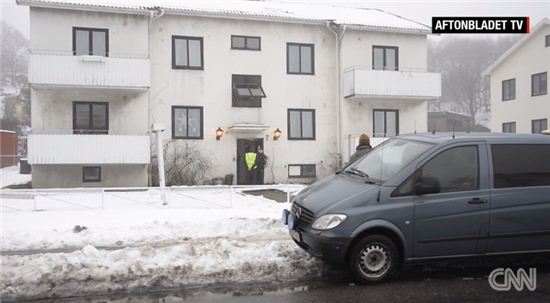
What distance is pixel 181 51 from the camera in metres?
20.5

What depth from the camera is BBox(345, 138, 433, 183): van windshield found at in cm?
622

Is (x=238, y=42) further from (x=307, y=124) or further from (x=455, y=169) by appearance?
(x=455, y=169)

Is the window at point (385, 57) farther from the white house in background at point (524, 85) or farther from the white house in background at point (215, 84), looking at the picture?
the white house in background at point (524, 85)

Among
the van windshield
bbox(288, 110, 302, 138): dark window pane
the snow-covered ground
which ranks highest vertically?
bbox(288, 110, 302, 138): dark window pane

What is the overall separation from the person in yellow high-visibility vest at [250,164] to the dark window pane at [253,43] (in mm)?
4359

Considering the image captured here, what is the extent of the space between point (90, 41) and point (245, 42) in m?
6.29

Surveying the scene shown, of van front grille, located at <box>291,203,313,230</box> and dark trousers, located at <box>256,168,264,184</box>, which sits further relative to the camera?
dark trousers, located at <box>256,168,264,184</box>

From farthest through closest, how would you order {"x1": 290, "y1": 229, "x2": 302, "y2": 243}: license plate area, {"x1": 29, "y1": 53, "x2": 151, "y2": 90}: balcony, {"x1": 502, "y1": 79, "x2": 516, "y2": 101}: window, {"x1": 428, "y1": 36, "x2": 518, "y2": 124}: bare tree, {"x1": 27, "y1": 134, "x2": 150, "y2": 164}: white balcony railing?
{"x1": 428, "y1": 36, "x2": 518, "y2": 124}: bare tree
{"x1": 502, "y1": 79, "x2": 516, "y2": 101}: window
{"x1": 29, "y1": 53, "x2": 151, "y2": 90}: balcony
{"x1": 27, "y1": 134, "x2": 150, "y2": 164}: white balcony railing
{"x1": 290, "y1": 229, "x2": 302, "y2": 243}: license plate area

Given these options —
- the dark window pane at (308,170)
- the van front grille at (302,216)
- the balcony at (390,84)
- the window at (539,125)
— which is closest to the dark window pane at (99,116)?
the dark window pane at (308,170)

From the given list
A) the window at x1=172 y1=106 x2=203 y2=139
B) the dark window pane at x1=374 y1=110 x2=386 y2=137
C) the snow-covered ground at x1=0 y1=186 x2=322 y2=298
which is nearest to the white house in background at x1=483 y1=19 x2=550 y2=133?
the dark window pane at x1=374 y1=110 x2=386 y2=137

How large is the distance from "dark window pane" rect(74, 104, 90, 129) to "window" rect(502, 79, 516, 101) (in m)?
26.3

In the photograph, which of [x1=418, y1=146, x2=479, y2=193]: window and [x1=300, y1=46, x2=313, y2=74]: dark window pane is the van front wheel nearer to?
[x1=418, y1=146, x2=479, y2=193]: window

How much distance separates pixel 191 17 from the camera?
2053 cm

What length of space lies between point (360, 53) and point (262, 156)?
24.1 ft
